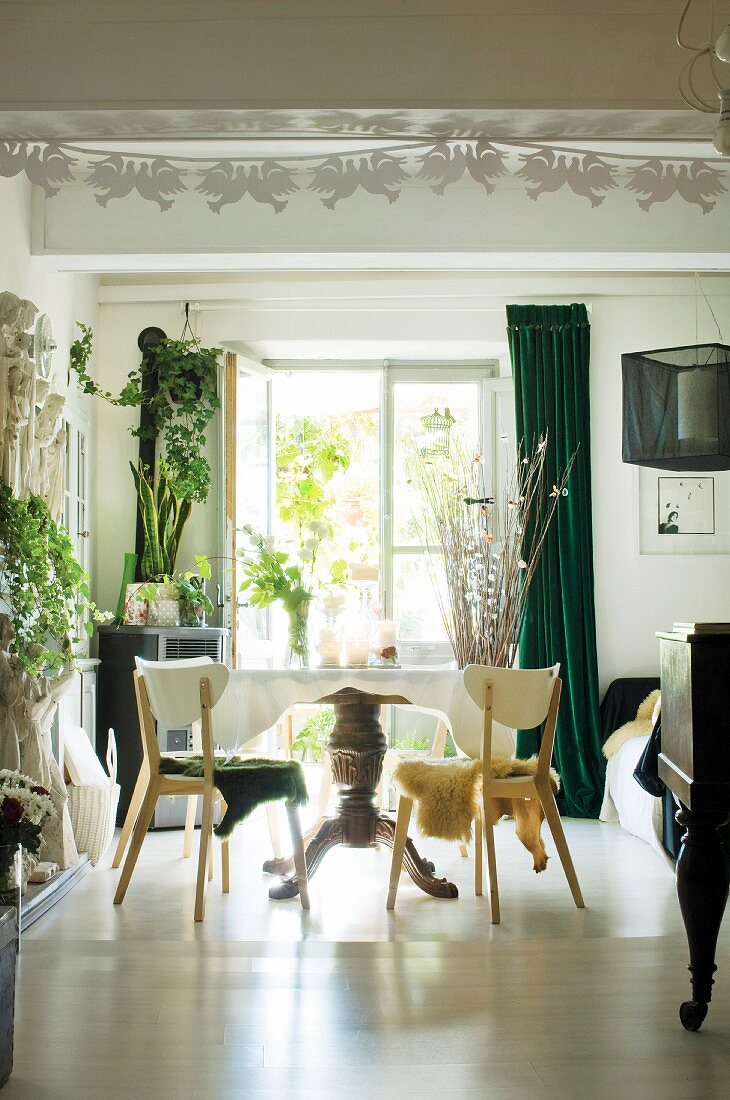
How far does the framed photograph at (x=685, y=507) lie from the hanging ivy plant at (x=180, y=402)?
2.75 meters

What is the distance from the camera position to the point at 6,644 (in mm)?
4031

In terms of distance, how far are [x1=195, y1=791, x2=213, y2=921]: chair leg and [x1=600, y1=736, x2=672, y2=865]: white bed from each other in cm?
210

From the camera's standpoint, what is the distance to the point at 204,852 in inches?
159

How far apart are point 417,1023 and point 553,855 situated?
8.11 feet

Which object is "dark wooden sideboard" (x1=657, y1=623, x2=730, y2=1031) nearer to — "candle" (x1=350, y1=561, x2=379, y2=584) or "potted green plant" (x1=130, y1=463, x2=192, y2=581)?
"candle" (x1=350, y1=561, x2=379, y2=584)

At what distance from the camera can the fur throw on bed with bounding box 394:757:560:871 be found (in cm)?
402

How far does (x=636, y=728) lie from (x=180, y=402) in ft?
10.6

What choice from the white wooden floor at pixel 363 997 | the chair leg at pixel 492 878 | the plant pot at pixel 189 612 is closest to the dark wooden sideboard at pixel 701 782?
the white wooden floor at pixel 363 997

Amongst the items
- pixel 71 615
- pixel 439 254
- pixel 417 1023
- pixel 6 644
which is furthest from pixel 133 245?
pixel 417 1023

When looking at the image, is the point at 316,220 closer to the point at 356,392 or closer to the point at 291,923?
the point at 356,392

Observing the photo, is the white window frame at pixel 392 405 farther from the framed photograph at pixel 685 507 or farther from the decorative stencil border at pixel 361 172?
the decorative stencil border at pixel 361 172

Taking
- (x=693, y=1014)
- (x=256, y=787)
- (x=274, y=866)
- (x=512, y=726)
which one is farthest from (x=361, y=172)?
(x=274, y=866)

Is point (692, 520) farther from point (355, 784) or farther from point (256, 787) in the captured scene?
point (256, 787)

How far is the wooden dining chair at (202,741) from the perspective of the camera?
410 centimetres
